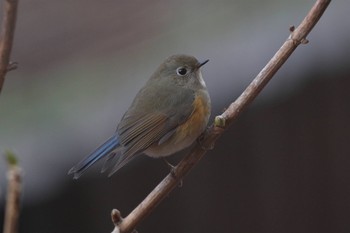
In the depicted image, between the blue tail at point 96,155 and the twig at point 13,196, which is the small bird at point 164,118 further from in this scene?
the twig at point 13,196

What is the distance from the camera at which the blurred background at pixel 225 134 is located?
4.80 m

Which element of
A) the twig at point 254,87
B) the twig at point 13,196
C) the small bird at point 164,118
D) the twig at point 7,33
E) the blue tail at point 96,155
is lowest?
the blue tail at point 96,155

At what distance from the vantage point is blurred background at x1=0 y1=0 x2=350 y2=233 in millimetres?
4805

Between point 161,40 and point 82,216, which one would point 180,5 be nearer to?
point 161,40

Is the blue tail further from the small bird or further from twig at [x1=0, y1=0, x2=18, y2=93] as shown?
twig at [x1=0, y1=0, x2=18, y2=93]

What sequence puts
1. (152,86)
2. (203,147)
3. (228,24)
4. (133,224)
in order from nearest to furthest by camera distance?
(133,224)
(203,147)
(152,86)
(228,24)

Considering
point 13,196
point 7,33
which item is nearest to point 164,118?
point 7,33

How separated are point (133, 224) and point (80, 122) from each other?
3.28 meters

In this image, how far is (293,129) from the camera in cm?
502

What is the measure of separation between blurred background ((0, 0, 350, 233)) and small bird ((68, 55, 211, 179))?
107 centimetres

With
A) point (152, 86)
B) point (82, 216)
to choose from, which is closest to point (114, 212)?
point (152, 86)

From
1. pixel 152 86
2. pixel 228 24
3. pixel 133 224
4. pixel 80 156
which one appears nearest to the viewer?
pixel 133 224

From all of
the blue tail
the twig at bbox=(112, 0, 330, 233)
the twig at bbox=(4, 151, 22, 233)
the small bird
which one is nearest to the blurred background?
the small bird

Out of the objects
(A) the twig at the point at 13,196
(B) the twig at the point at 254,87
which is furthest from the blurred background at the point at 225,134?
(A) the twig at the point at 13,196
